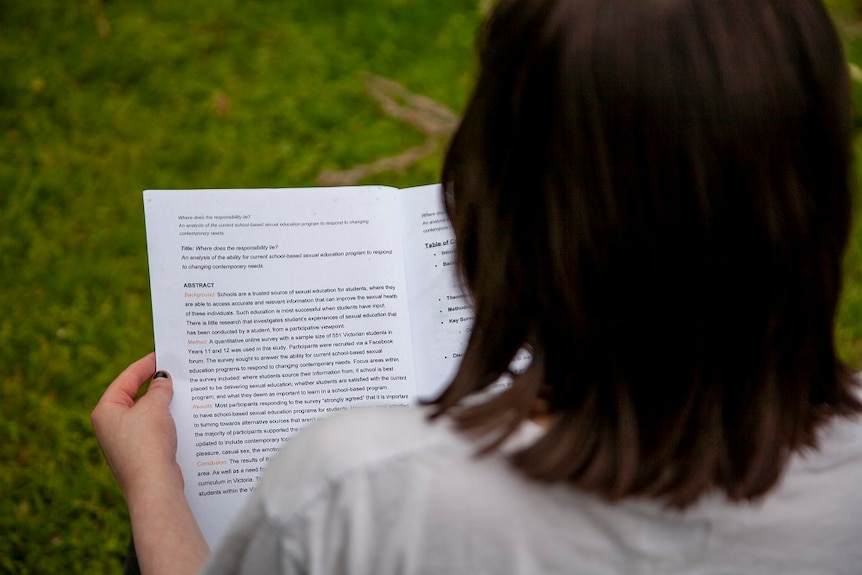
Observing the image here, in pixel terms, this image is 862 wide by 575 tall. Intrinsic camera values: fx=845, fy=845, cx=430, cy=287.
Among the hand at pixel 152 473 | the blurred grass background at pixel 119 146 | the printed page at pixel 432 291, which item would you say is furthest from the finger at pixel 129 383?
the blurred grass background at pixel 119 146

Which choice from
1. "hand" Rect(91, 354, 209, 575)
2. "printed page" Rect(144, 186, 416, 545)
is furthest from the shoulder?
"printed page" Rect(144, 186, 416, 545)

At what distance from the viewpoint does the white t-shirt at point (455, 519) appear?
30.9 inches

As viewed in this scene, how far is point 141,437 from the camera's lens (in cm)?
122

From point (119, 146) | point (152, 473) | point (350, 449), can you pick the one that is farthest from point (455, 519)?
point (119, 146)

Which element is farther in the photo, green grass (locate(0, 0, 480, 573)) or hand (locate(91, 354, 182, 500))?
green grass (locate(0, 0, 480, 573))

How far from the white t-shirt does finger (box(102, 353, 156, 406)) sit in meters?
0.57

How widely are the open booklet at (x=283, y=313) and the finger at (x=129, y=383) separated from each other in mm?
120

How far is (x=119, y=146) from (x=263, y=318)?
207 cm

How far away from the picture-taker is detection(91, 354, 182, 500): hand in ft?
3.88

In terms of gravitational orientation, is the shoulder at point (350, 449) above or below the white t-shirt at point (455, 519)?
above

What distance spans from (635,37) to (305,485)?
1.66 ft

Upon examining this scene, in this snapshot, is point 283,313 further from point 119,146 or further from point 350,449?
point 119,146

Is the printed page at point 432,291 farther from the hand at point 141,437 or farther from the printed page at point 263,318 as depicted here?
the hand at point 141,437

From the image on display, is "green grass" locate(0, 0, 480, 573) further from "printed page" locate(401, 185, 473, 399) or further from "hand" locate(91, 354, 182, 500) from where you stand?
"printed page" locate(401, 185, 473, 399)
